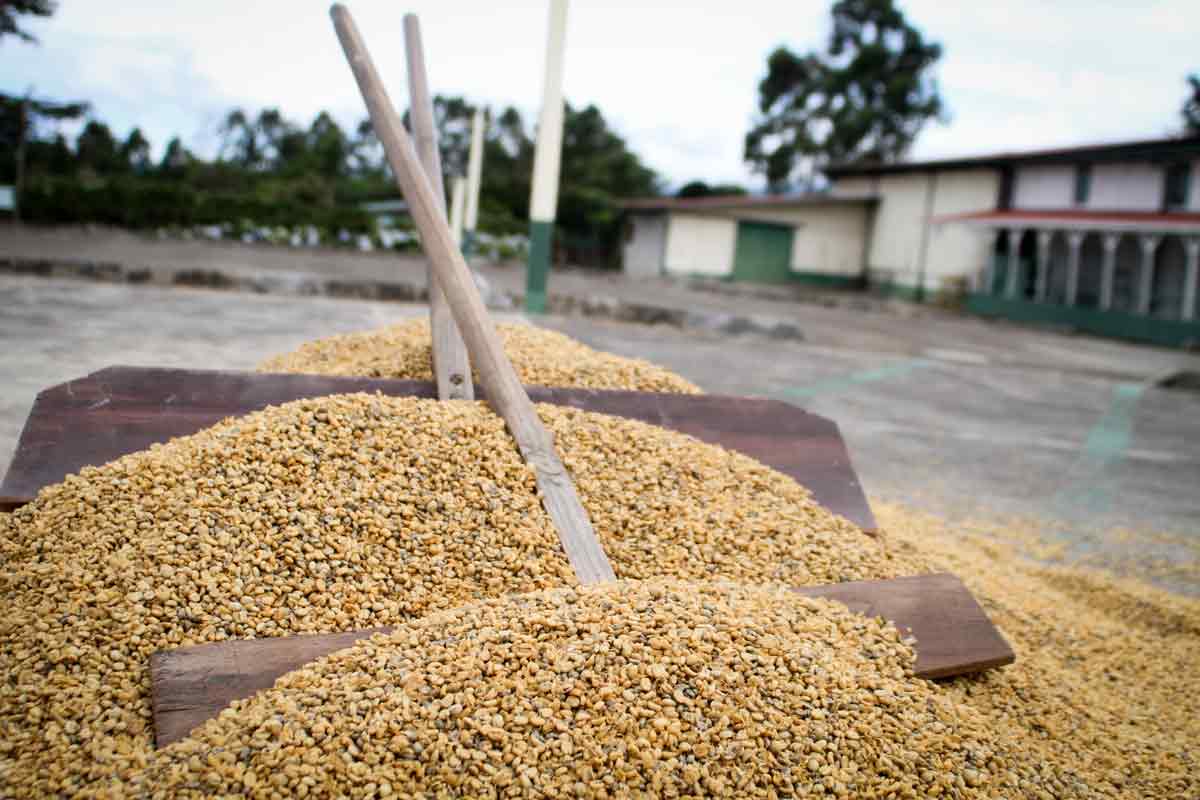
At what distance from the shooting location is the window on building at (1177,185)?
20500 mm

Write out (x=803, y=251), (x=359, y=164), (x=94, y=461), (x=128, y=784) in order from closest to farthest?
(x=128, y=784), (x=94, y=461), (x=803, y=251), (x=359, y=164)

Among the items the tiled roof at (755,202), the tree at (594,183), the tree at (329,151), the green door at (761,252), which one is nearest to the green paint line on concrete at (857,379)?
the tiled roof at (755,202)

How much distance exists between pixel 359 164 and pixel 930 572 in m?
35.1

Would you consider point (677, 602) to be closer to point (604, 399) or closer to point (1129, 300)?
point (604, 399)

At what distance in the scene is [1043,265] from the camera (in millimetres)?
21812

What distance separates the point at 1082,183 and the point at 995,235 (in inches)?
85.1

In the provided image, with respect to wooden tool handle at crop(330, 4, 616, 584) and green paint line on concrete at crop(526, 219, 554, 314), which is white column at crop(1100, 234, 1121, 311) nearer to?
green paint line on concrete at crop(526, 219, 554, 314)

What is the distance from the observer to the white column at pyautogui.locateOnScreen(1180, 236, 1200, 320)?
18.9 m

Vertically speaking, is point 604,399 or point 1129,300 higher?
point 1129,300

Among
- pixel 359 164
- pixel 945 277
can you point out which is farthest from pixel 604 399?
pixel 359 164

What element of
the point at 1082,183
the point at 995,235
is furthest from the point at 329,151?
the point at 1082,183

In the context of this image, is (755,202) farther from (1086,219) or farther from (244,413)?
(244,413)

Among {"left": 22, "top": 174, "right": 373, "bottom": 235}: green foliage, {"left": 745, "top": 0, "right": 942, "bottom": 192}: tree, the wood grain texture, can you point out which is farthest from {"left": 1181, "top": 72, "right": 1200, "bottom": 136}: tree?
→ the wood grain texture

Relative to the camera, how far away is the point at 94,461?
6.75 ft
